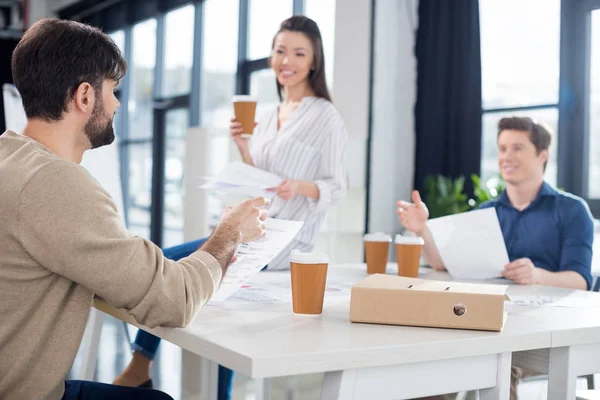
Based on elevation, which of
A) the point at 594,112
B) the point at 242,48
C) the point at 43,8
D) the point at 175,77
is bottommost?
the point at 594,112

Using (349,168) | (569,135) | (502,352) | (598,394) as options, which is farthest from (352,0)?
(502,352)

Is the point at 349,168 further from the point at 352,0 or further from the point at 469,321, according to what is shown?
the point at 469,321

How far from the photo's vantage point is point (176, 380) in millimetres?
3289

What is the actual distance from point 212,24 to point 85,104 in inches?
255

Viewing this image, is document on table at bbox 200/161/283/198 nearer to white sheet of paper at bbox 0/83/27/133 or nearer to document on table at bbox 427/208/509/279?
document on table at bbox 427/208/509/279

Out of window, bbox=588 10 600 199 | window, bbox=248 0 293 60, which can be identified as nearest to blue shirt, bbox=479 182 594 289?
window, bbox=588 10 600 199

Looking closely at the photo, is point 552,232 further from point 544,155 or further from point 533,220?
point 544,155

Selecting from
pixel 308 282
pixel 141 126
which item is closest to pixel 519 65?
pixel 308 282

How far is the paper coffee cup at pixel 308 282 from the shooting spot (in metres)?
1.26

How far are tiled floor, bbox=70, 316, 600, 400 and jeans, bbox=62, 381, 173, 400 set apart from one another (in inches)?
66.4

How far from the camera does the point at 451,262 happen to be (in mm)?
1946

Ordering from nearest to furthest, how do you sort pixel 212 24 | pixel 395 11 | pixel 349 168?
pixel 349 168 → pixel 395 11 → pixel 212 24

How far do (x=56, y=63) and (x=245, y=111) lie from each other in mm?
1122

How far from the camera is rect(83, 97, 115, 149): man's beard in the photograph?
1274mm
